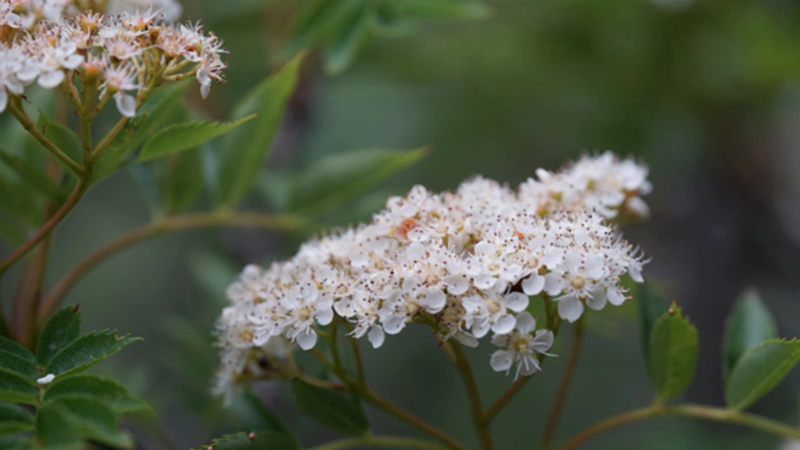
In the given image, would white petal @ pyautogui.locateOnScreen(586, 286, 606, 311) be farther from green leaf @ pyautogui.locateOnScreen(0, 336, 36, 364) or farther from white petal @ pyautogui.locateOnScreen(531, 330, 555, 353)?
green leaf @ pyautogui.locateOnScreen(0, 336, 36, 364)

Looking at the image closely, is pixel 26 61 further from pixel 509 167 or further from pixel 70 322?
pixel 509 167

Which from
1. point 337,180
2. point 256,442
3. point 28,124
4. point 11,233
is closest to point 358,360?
point 256,442

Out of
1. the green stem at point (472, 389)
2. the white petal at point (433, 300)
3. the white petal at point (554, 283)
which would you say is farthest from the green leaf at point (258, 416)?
the white petal at point (554, 283)

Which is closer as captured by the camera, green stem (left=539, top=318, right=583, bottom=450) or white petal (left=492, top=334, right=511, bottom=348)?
white petal (left=492, top=334, right=511, bottom=348)

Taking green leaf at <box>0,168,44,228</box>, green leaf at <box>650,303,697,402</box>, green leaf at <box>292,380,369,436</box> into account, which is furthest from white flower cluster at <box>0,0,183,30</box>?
green leaf at <box>650,303,697,402</box>

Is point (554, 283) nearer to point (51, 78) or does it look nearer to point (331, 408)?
point (331, 408)

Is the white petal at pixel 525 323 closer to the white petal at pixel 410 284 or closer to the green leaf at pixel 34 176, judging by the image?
the white petal at pixel 410 284
